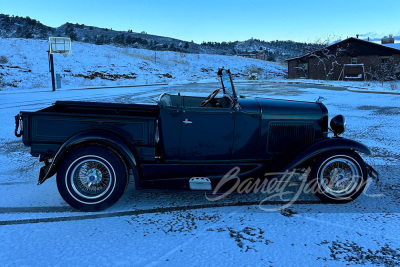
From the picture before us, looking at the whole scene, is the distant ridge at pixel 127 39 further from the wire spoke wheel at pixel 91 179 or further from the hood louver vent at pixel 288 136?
the wire spoke wheel at pixel 91 179

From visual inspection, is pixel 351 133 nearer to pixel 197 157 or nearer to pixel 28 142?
pixel 197 157

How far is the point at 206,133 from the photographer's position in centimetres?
377

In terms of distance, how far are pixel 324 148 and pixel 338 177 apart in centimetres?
40

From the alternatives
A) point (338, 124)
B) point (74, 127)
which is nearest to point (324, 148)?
point (338, 124)

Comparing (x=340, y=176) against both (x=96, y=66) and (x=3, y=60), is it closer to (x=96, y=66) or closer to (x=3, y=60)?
(x=3, y=60)

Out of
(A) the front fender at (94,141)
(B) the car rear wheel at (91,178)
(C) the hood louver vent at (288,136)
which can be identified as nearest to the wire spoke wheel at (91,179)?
(B) the car rear wheel at (91,178)

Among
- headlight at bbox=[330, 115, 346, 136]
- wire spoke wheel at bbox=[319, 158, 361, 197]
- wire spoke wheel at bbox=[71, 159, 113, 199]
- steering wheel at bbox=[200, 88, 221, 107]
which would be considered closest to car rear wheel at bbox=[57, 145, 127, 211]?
wire spoke wheel at bbox=[71, 159, 113, 199]

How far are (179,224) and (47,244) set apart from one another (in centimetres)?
124

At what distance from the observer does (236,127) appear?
381cm

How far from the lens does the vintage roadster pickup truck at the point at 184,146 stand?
11.3 ft

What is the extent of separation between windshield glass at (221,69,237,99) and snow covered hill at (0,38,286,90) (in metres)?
26.2

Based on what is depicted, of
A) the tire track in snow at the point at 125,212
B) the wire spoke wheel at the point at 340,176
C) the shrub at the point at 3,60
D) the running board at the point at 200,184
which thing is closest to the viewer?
the tire track in snow at the point at 125,212

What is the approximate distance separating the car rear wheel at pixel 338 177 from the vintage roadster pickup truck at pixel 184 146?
1cm

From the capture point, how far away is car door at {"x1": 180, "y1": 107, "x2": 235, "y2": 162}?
371 cm
